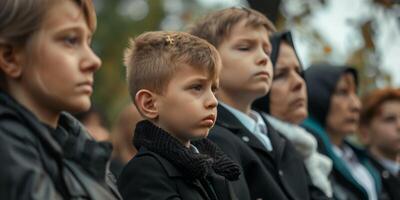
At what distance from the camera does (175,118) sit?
15.4 ft

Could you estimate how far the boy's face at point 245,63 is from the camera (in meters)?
5.63

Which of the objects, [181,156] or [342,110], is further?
[342,110]

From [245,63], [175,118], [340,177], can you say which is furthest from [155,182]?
[340,177]

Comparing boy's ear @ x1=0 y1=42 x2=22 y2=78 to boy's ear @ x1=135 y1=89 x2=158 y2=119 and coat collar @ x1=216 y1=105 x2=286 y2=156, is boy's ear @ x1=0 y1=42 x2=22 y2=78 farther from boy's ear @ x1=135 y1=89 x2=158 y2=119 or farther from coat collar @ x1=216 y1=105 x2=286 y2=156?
coat collar @ x1=216 y1=105 x2=286 y2=156

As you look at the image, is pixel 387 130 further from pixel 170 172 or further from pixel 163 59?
pixel 170 172

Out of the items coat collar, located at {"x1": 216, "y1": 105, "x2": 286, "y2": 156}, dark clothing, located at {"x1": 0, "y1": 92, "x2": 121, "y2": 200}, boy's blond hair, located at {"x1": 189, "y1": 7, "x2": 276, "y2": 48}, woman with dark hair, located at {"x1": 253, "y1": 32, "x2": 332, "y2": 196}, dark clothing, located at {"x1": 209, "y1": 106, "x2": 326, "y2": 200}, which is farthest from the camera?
woman with dark hair, located at {"x1": 253, "y1": 32, "x2": 332, "y2": 196}

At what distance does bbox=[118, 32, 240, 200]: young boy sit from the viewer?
451 centimetres

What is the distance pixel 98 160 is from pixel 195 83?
1069 millimetres

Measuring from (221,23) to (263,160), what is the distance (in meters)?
0.79

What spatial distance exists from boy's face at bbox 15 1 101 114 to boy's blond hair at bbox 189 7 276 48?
7.14ft

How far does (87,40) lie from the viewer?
378cm

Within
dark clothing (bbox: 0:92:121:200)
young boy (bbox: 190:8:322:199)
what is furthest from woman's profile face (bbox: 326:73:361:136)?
dark clothing (bbox: 0:92:121:200)

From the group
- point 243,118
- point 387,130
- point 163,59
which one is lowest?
point 387,130

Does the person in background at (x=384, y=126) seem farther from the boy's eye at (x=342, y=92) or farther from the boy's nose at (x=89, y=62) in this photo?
the boy's nose at (x=89, y=62)
